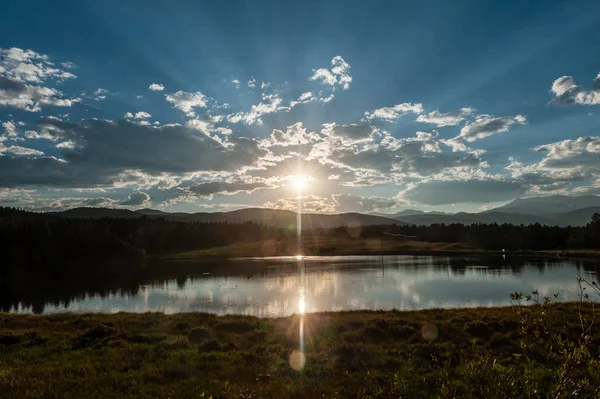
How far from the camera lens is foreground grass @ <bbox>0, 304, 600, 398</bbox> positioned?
10427mm

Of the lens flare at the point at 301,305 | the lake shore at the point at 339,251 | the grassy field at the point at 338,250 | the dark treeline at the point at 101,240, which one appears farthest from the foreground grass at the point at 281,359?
the grassy field at the point at 338,250

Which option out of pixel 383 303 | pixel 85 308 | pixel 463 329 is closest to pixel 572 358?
pixel 463 329

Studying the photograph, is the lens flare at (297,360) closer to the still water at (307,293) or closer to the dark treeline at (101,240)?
the still water at (307,293)

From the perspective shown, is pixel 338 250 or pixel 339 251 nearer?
pixel 339 251

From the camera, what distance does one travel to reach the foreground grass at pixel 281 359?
10.4 meters

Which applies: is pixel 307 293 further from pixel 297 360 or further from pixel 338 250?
pixel 338 250

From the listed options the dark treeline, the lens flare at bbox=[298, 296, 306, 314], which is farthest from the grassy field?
the lens flare at bbox=[298, 296, 306, 314]

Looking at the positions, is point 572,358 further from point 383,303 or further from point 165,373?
point 383,303

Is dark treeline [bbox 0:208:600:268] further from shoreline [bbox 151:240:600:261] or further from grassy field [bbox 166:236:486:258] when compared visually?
grassy field [bbox 166:236:486:258]

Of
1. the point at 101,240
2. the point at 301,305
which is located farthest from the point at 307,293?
the point at 101,240

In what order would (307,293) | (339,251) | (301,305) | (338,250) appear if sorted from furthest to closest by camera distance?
(338,250), (339,251), (307,293), (301,305)

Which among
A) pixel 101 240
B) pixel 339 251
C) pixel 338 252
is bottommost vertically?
pixel 338 252

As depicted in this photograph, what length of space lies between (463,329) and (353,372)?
12.7 metres

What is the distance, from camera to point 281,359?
1870 centimetres
